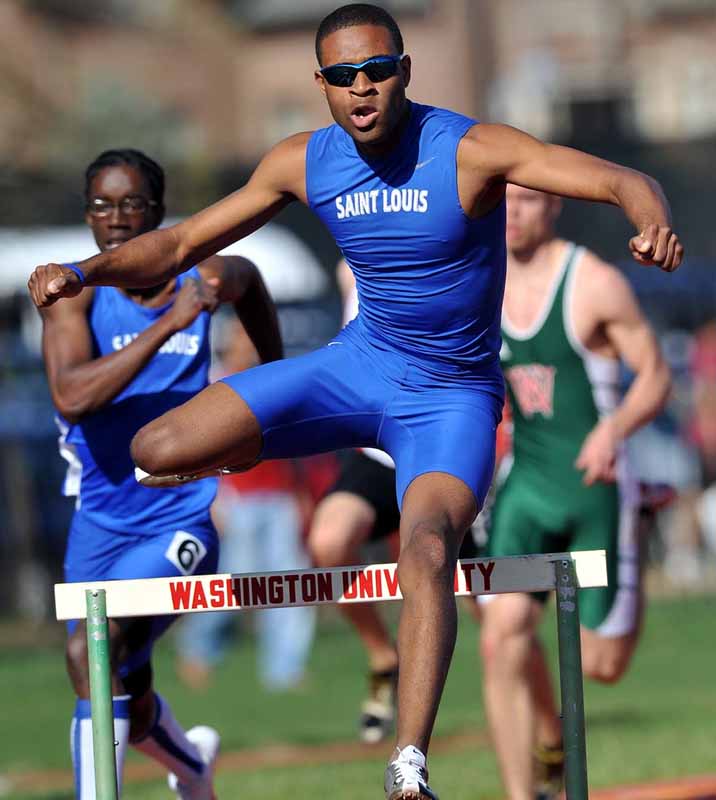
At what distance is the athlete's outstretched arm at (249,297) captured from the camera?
20.4 ft

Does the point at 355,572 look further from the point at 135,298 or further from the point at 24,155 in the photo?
the point at 24,155

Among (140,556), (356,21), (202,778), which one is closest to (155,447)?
(140,556)

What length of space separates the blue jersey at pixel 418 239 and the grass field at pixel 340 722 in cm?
359

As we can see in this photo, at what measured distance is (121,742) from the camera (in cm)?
609

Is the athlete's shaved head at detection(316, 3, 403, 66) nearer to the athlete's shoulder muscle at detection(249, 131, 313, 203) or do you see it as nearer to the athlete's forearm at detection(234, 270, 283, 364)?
the athlete's shoulder muscle at detection(249, 131, 313, 203)

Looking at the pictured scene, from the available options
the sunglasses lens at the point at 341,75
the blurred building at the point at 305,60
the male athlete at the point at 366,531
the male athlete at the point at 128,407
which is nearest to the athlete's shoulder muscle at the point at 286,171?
the sunglasses lens at the point at 341,75

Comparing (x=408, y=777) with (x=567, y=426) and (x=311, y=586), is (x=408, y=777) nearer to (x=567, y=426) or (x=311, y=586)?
(x=311, y=586)

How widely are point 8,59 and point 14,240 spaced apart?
47.8ft

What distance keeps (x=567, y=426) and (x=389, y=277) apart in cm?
270

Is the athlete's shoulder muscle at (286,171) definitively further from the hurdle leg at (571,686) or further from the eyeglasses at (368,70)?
the hurdle leg at (571,686)

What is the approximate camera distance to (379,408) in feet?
17.3

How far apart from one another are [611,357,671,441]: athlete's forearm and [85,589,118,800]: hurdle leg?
11.1 feet

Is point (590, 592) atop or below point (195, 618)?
atop

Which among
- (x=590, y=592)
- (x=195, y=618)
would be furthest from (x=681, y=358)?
(x=590, y=592)
